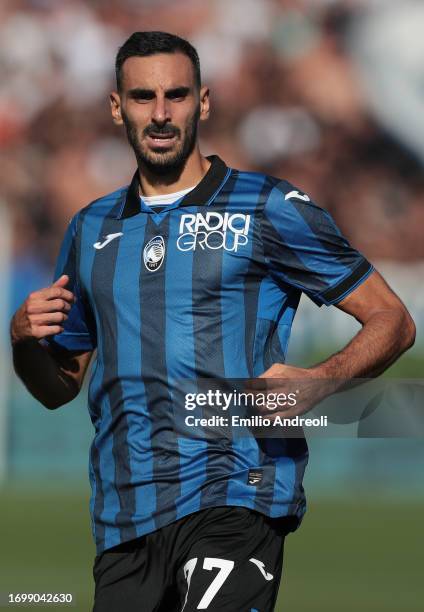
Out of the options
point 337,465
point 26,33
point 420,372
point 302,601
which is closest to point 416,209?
point 420,372

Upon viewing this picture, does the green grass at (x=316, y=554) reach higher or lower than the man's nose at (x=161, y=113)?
lower

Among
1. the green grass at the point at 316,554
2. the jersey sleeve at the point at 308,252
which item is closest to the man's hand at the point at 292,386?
the jersey sleeve at the point at 308,252

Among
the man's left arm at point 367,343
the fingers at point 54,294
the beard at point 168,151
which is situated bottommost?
the man's left arm at point 367,343

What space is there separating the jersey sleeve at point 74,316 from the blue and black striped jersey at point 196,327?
5.2 inches

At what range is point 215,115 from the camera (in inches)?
581

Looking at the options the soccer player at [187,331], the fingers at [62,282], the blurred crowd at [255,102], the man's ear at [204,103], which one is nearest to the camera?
the soccer player at [187,331]

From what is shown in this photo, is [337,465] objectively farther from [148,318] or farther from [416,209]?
[148,318]

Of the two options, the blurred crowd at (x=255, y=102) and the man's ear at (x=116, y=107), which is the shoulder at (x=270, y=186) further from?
the blurred crowd at (x=255, y=102)

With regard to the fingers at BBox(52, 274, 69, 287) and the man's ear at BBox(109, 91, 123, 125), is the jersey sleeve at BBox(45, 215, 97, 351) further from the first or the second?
the man's ear at BBox(109, 91, 123, 125)

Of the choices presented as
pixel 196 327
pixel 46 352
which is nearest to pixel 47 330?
pixel 46 352

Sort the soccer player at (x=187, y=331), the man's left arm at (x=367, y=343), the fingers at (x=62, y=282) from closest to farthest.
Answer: the man's left arm at (x=367, y=343)
the soccer player at (x=187, y=331)
the fingers at (x=62, y=282)

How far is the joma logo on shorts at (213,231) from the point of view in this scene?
350 cm

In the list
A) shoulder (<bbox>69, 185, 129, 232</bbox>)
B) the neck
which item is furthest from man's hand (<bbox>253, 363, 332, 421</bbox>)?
shoulder (<bbox>69, 185, 129, 232</bbox>)

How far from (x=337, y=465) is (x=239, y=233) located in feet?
33.1
